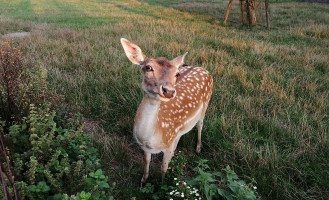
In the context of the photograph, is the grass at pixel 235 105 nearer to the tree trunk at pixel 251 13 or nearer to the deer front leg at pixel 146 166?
the deer front leg at pixel 146 166

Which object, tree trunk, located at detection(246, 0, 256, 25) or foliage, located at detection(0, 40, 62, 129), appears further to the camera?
tree trunk, located at detection(246, 0, 256, 25)

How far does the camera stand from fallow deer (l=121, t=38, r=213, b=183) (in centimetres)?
224

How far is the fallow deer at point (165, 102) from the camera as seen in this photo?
224 cm

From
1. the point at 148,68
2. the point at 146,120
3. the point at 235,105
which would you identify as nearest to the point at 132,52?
the point at 148,68

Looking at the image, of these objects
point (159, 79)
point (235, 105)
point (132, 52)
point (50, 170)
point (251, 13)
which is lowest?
point (235, 105)

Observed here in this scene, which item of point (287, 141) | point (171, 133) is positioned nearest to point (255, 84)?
point (287, 141)

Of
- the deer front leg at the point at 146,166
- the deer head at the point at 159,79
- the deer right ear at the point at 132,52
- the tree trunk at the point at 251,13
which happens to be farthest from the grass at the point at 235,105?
the tree trunk at the point at 251,13

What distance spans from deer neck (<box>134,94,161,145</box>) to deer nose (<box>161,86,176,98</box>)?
7.8 inches

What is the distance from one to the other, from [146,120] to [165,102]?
579mm

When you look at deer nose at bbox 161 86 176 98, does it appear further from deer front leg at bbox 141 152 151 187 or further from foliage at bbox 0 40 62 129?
foliage at bbox 0 40 62 129

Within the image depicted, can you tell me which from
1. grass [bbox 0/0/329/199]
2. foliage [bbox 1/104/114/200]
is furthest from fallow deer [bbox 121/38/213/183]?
foliage [bbox 1/104/114/200]

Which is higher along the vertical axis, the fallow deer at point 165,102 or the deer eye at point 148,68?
the deer eye at point 148,68

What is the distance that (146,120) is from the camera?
2.40m

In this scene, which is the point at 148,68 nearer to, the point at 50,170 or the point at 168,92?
the point at 168,92
